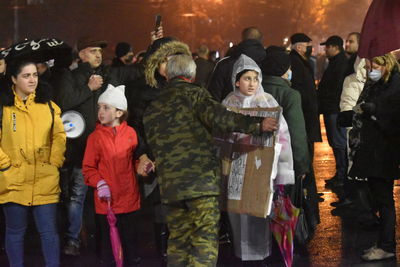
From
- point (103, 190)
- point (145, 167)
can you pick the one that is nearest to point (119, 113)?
point (145, 167)

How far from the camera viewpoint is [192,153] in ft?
20.9

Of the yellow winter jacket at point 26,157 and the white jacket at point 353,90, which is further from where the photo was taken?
the white jacket at point 353,90

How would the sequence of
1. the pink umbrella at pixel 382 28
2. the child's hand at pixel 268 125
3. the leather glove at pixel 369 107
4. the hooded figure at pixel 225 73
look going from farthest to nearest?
the hooded figure at pixel 225 73, the leather glove at pixel 369 107, the pink umbrella at pixel 382 28, the child's hand at pixel 268 125

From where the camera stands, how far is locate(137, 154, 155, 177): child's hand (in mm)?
7207

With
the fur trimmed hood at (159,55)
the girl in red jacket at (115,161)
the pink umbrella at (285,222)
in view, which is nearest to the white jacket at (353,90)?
the pink umbrella at (285,222)

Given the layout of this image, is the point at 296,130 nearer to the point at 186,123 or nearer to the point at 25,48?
the point at 186,123

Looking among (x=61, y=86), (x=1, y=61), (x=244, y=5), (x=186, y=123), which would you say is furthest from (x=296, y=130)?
(x=244, y=5)

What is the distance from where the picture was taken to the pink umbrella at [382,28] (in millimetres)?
6988

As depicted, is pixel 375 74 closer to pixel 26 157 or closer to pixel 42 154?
pixel 42 154

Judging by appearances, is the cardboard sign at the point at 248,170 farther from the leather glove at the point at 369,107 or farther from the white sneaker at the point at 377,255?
the white sneaker at the point at 377,255

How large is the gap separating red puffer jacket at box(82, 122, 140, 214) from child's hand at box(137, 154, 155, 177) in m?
0.21

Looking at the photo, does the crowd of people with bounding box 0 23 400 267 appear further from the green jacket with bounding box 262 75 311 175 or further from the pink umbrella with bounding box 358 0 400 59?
the pink umbrella with bounding box 358 0 400 59

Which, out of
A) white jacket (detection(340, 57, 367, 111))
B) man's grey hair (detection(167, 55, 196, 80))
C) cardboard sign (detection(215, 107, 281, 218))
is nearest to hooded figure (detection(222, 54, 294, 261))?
cardboard sign (detection(215, 107, 281, 218))

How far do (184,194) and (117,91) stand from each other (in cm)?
155
